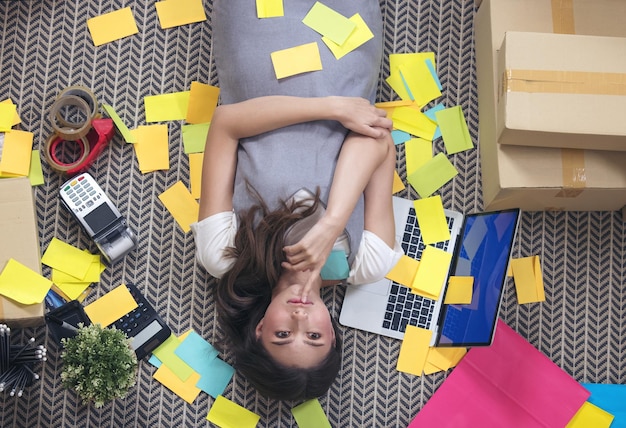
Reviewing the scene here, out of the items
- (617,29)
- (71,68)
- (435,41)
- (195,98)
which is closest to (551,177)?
(617,29)

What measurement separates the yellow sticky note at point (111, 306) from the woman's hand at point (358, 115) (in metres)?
0.61

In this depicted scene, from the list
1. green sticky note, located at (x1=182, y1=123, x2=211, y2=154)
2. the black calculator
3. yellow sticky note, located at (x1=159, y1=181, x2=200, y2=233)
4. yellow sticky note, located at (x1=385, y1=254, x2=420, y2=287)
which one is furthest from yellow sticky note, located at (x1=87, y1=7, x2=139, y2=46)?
yellow sticky note, located at (x1=385, y1=254, x2=420, y2=287)

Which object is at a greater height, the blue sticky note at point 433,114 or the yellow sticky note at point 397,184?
the blue sticky note at point 433,114

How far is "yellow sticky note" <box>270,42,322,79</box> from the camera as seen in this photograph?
1392mm

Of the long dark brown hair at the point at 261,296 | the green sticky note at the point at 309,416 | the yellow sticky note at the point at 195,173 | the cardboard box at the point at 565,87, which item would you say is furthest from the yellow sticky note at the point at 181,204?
the cardboard box at the point at 565,87

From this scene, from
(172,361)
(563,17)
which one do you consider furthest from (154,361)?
(563,17)

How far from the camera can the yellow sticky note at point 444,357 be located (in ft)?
5.16

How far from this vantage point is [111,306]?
1.56m

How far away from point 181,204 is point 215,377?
1.26 feet

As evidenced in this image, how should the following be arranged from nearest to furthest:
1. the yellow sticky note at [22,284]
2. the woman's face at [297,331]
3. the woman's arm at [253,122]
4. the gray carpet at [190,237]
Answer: the woman's face at [297,331] → the woman's arm at [253,122] → the yellow sticky note at [22,284] → the gray carpet at [190,237]

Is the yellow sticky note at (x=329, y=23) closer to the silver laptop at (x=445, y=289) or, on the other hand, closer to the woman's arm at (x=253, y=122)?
the woman's arm at (x=253, y=122)

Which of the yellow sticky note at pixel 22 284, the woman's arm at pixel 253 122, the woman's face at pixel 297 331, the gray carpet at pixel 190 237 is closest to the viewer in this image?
the woman's face at pixel 297 331

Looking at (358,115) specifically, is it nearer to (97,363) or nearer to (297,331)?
(297,331)

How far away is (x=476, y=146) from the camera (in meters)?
1.63
